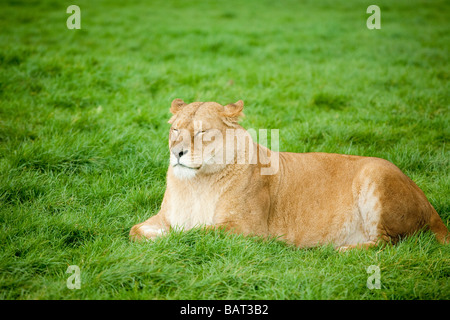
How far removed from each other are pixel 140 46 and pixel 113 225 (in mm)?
7693

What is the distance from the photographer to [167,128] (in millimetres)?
6930

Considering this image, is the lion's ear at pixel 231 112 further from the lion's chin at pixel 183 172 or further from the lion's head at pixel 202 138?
the lion's chin at pixel 183 172

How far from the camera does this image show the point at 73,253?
4074 mm

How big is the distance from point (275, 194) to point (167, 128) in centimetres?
277

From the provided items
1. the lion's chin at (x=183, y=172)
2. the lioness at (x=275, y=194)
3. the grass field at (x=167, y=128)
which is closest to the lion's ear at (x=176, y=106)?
the lioness at (x=275, y=194)

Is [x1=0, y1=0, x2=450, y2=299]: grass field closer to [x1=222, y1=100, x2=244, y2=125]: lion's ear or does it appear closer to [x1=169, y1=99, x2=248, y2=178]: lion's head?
[x1=169, y1=99, x2=248, y2=178]: lion's head

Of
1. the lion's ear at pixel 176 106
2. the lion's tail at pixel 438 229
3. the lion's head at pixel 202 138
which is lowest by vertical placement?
the lion's tail at pixel 438 229

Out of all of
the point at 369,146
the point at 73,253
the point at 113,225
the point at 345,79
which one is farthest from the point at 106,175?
the point at 345,79

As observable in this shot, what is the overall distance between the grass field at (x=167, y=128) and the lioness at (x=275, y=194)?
219mm

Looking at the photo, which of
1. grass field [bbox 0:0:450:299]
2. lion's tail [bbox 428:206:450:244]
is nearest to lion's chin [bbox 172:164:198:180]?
grass field [bbox 0:0:450:299]

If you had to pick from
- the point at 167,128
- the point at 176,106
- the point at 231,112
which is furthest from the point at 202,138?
the point at 167,128

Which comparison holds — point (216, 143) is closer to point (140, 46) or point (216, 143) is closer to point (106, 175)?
point (106, 175)

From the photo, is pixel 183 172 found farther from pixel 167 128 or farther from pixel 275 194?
pixel 167 128

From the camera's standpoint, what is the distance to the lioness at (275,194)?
4211mm
